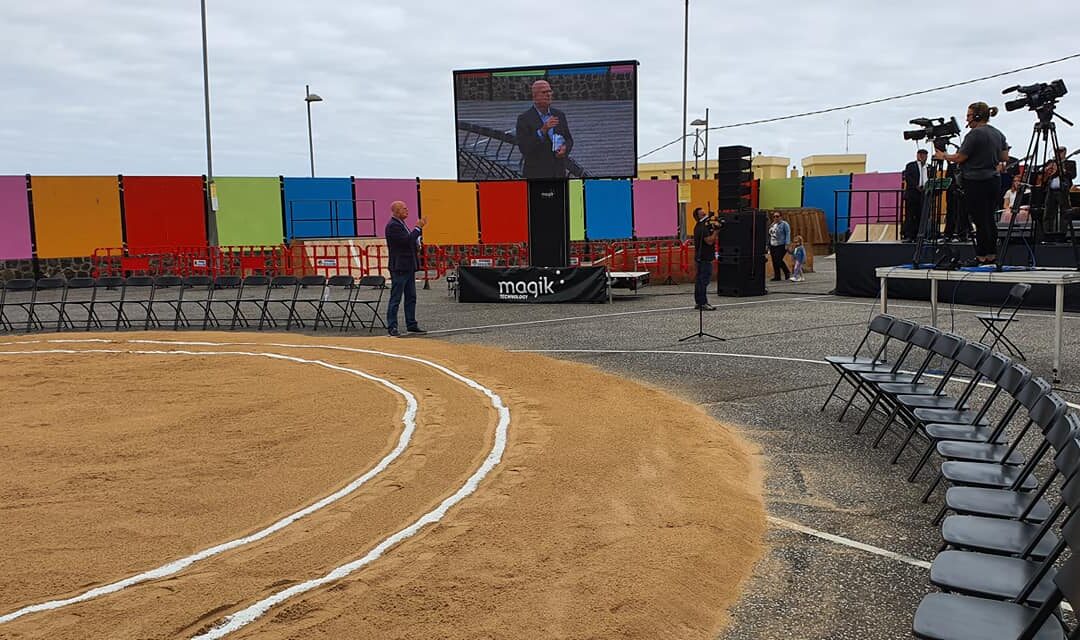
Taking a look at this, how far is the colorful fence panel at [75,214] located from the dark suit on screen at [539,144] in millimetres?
14522

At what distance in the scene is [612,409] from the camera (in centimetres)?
821

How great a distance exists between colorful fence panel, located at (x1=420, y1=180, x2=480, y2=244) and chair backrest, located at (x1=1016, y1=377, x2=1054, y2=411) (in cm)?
2648

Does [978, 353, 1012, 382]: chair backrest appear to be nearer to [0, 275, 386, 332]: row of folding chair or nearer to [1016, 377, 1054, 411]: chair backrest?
[1016, 377, 1054, 411]: chair backrest

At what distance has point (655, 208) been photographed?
35.5 m

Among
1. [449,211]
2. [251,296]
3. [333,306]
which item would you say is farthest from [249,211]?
[333,306]

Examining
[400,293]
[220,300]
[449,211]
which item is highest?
[449,211]

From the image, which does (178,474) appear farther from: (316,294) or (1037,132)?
(316,294)

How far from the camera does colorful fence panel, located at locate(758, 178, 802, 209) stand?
3981cm

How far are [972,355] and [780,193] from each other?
3560cm

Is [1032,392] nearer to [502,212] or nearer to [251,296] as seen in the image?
[251,296]

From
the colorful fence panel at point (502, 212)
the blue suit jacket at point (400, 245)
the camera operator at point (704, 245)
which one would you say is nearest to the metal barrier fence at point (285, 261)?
Answer: the colorful fence panel at point (502, 212)

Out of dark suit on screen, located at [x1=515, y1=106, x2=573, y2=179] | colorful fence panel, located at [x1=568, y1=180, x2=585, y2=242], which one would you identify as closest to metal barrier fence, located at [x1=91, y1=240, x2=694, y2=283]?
dark suit on screen, located at [x1=515, y1=106, x2=573, y2=179]

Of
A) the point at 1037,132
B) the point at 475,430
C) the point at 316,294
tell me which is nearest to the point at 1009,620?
the point at 475,430

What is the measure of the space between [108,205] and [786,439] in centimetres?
2470
